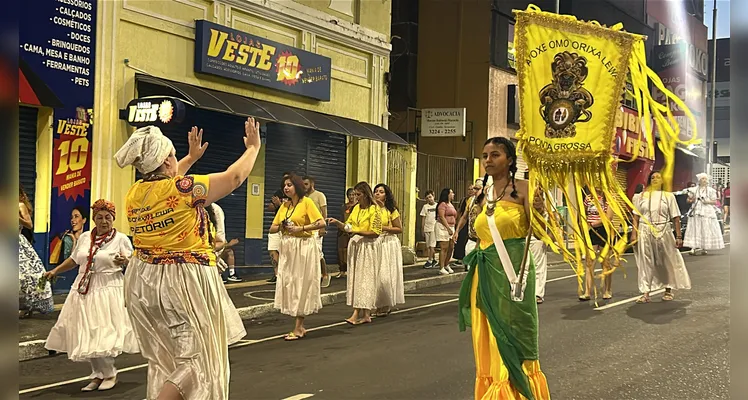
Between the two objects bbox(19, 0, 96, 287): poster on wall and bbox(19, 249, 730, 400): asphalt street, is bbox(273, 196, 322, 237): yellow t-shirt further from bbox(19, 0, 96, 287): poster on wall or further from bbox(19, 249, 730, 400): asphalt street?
bbox(19, 0, 96, 287): poster on wall

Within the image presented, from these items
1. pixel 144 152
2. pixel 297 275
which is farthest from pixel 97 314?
pixel 297 275

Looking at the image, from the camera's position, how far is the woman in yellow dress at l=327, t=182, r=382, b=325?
11.0 metres

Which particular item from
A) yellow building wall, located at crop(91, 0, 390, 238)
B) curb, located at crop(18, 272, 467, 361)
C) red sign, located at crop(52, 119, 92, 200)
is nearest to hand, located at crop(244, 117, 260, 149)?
curb, located at crop(18, 272, 467, 361)

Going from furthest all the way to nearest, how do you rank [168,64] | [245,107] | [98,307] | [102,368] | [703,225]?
[703,225]
[245,107]
[168,64]
[98,307]
[102,368]

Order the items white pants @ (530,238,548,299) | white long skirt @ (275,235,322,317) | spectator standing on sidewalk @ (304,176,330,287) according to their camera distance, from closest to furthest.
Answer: white long skirt @ (275,235,322,317) < spectator standing on sidewalk @ (304,176,330,287) < white pants @ (530,238,548,299)

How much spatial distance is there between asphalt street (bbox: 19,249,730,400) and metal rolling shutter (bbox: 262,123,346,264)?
5533mm

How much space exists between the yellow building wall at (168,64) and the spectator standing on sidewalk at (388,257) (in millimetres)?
4601

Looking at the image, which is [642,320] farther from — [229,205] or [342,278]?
[229,205]

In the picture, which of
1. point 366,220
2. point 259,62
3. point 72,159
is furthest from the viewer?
point 259,62

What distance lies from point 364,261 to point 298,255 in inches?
58.9

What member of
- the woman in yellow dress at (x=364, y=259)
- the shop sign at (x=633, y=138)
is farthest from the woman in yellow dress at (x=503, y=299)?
the woman in yellow dress at (x=364, y=259)

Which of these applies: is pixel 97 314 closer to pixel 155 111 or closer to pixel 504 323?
pixel 504 323

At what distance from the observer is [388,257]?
11523 mm

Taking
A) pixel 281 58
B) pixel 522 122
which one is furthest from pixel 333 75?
pixel 522 122
